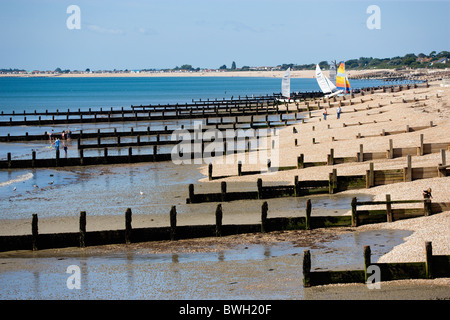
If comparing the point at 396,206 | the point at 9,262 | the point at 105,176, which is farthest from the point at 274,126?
the point at 9,262

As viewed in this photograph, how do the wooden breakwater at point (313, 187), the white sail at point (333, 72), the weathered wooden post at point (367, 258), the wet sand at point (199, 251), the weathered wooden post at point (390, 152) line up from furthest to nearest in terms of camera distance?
the white sail at point (333, 72), the weathered wooden post at point (390, 152), the wooden breakwater at point (313, 187), the wet sand at point (199, 251), the weathered wooden post at point (367, 258)

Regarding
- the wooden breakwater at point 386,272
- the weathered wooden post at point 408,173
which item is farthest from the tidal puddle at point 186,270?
the weathered wooden post at point 408,173

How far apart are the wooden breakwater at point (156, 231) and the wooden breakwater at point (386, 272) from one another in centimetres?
628

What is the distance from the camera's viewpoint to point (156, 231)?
2383 cm

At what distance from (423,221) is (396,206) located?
1.99 metres

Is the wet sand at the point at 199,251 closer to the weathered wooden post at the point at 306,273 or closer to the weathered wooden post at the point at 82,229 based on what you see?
the weathered wooden post at the point at 306,273

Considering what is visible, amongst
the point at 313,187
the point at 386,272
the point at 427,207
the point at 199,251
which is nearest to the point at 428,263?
the point at 386,272

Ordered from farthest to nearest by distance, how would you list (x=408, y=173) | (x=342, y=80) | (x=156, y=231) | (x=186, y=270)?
(x=342, y=80) → (x=408, y=173) → (x=156, y=231) → (x=186, y=270)

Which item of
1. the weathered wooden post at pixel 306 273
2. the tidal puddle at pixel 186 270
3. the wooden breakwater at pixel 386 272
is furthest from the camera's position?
the tidal puddle at pixel 186 270

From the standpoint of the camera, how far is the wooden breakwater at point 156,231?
922 inches

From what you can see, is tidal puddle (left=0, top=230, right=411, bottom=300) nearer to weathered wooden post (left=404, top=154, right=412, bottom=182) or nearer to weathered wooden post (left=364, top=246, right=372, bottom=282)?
weathered wooden post (left=364, top=246, right=372, bottom=282)

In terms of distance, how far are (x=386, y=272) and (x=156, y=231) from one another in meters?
9.55

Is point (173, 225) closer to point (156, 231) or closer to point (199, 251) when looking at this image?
point (156, 231)

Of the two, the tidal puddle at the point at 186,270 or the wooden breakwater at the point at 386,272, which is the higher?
the wooden breakwater at the point at 386,272
